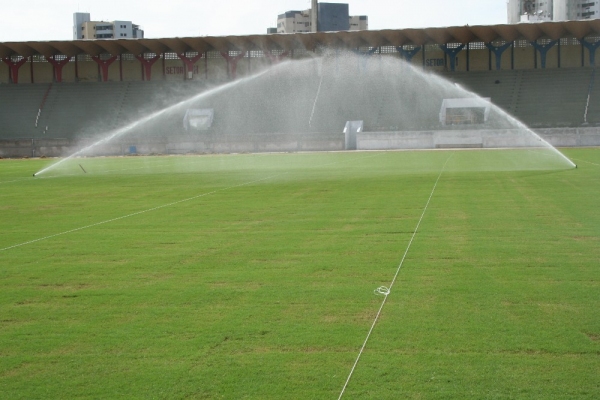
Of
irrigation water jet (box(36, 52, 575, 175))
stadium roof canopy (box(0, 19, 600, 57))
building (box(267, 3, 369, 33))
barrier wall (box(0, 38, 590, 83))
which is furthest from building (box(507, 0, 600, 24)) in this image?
stadium roof canopy (box(0, 19, 600, 57))

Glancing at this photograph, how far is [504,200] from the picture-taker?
56.9 feet

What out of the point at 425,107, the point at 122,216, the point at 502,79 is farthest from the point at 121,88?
the point at 122,216

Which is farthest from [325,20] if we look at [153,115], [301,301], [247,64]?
[301,301]

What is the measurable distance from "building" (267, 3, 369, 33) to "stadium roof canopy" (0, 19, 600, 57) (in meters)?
90.3

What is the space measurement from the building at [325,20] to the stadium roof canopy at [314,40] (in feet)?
296

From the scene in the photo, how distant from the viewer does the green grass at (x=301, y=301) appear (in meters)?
5.77

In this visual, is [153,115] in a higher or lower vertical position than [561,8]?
lower

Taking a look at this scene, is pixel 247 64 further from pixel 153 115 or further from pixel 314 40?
pixel 153 115

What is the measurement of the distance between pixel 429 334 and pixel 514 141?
152ft

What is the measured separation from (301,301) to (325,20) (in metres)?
159

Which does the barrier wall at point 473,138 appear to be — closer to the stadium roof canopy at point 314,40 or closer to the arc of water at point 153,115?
Result: the arc of water at point 153,115

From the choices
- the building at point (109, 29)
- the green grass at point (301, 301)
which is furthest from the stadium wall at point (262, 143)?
the building at point (109, 29)

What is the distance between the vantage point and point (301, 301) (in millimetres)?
8078

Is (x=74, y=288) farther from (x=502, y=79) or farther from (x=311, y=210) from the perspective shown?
(x=502, y=79)
